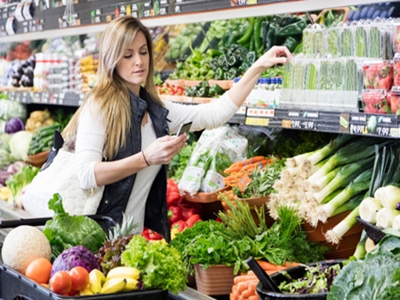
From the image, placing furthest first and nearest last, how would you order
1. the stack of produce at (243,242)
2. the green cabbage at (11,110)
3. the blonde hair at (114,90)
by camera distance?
1. the green cabbage at (11,110)
2. the blonde hair at (114,90)
3. the stack of produce at (243,242)

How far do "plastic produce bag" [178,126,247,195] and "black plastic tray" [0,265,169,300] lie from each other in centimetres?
181

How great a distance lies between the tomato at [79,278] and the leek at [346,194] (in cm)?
140

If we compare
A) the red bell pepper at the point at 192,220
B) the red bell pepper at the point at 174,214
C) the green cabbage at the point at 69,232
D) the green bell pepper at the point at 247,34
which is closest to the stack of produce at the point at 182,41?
the green bell pepper at the point at 247,34

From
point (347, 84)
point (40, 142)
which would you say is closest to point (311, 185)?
point (347, 84)

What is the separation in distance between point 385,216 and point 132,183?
1380mm

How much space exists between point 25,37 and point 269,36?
113 inches

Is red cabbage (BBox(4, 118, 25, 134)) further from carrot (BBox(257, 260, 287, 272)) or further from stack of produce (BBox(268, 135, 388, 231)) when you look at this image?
carrot (BBox(257, 260, 287, 272))

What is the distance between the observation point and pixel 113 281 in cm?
262

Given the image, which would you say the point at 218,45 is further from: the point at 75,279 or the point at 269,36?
the point at 75,279

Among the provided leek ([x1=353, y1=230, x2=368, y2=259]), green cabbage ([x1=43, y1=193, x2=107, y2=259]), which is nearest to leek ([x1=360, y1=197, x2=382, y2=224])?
leek ([x1=353, y1=230, x2=368, y2=259])

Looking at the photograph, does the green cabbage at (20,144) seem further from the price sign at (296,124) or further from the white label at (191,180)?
the price sign at (296,124)

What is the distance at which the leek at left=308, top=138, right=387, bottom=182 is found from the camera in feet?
12.5

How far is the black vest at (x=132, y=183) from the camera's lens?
3.83m

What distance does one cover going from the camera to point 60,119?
7.54 metres
